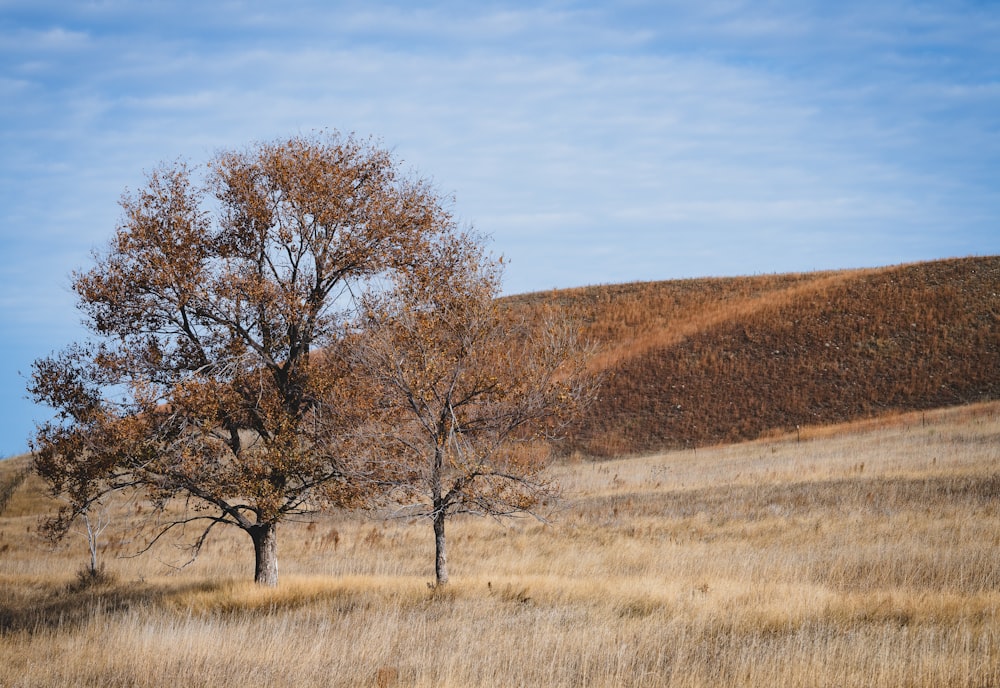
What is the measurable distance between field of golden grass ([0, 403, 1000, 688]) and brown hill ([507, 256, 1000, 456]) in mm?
17644

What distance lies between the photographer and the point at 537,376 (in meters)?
13.7

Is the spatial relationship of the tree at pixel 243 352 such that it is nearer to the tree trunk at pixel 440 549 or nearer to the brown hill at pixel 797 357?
the tree trunk at pixel 440 549

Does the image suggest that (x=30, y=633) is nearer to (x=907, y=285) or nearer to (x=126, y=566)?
(x=126, y=566)

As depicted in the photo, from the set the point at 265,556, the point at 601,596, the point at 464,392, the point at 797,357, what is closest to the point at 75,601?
the point at 265,556

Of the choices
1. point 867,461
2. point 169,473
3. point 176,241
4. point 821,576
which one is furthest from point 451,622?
point 867,461

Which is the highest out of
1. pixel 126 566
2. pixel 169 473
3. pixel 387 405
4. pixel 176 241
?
pixel 176 241

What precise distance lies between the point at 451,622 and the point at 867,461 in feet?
67.1

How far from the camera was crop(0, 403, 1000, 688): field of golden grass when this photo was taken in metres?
8.94

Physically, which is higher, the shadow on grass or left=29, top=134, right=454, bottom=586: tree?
left=29, top=134, right=454, bottom=586: tree

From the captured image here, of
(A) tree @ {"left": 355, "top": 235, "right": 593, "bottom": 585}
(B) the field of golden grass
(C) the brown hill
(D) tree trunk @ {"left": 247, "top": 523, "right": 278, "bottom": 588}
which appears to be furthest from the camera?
(C) the brown hill

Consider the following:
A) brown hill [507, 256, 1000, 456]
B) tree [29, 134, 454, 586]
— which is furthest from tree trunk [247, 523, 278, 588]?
brown hill [507, 256, 1000, 456]

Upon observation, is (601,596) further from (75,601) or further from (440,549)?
(75,601)

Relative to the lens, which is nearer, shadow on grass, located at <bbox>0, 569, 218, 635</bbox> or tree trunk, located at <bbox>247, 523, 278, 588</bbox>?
shadow on grass, located at <bbox>0, 569, 218, 635</bbox>

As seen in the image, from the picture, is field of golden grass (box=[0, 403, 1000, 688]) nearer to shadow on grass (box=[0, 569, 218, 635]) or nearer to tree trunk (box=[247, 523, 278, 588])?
A: shadow on grass (box=[0, 569, 218, 635])
